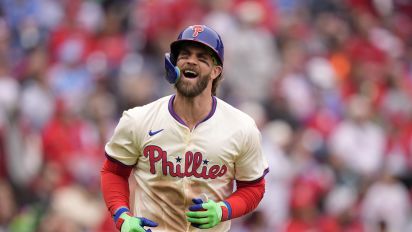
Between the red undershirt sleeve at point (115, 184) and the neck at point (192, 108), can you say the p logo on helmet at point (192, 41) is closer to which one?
the neck at point (192, 108)

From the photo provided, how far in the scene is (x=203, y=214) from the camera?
5734 mm

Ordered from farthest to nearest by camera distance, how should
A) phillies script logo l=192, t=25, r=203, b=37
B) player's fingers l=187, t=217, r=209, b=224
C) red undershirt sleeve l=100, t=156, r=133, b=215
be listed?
red undershirt sleeve l=100, t=156, r=133, b=215
phillies script logo l=192, t=25, r=203, b=37
player's fingers l=187, t=217, r=209, b=224

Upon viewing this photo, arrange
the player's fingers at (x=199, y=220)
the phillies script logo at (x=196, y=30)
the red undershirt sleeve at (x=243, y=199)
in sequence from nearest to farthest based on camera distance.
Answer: the player's fingers at (x=199, y=220), the phillies script logo at (x=196, y=30), the red undershirt sleeve at (x=243, y=199)

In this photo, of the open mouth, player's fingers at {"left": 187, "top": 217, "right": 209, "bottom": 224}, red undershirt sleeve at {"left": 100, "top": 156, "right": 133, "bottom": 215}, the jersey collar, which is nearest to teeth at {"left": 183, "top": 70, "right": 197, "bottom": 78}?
the open mouth

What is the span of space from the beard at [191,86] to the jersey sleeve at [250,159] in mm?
370

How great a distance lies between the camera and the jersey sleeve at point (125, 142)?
237 inches

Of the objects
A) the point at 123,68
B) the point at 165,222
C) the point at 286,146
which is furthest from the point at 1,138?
the point at 165,222

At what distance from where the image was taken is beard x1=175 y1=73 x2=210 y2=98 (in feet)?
19.4

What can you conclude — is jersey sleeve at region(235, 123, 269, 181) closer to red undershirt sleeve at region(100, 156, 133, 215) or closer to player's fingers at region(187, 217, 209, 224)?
player's fingers at region(187, 217, 209, 224)

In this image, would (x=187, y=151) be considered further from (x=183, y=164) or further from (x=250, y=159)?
(x=250, y=159)

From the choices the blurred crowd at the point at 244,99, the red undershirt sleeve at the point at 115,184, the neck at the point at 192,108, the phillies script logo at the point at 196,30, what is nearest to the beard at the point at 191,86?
the neck at the point at 192,108

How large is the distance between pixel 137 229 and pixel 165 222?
0.38m

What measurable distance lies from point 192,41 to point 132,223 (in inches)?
41.3

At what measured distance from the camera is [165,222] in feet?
20.2
